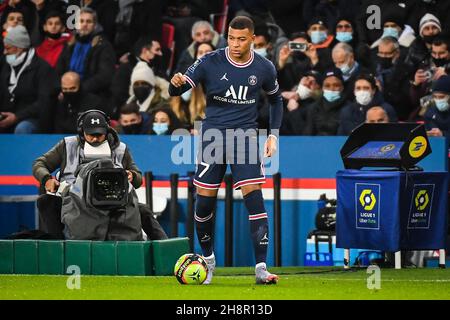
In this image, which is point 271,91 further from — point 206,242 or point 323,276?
point 323,276

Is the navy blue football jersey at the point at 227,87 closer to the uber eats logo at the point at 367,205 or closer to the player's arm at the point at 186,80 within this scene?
the player's arm at the point at 186,80

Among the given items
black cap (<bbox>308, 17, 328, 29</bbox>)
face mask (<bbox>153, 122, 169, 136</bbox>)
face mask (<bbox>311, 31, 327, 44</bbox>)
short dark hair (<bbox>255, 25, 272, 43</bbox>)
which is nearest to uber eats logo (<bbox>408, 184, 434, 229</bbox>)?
face mask (<bbox>311, 31, 327, 44</bbox>)

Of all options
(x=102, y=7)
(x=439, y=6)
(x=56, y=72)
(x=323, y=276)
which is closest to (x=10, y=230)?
(x=56, y=72)

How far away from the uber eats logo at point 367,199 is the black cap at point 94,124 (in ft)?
8.87

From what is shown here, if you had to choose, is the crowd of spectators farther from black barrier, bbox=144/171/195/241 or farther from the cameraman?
the cameraman

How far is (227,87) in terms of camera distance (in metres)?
9.17

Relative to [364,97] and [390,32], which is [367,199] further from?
[390,32]

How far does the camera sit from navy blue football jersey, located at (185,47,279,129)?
360 inches

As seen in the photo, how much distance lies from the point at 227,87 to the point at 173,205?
513cm

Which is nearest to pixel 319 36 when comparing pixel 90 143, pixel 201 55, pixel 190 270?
pixel 201 55

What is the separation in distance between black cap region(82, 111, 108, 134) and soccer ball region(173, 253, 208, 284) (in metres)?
1.92

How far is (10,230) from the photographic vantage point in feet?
46.6

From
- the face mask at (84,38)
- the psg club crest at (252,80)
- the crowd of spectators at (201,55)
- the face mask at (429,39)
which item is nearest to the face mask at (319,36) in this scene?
the crowd of spectators at (201,55)

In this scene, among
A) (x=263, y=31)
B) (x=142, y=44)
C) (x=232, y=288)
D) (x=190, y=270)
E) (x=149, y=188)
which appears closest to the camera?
(x=232, y=288)
